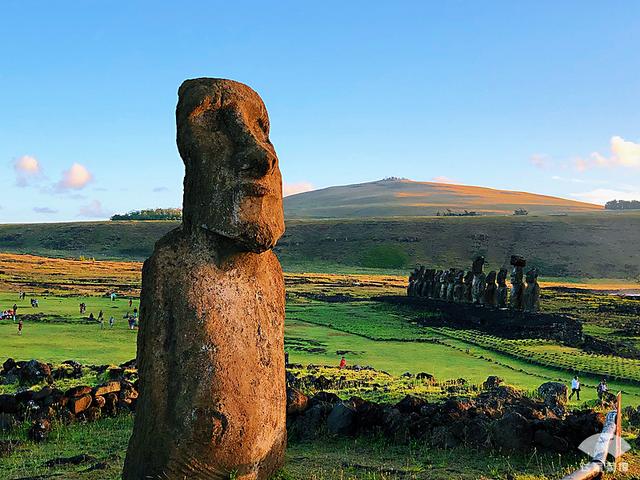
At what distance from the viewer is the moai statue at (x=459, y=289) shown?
45.1 metres

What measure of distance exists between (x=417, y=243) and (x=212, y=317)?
387 feet

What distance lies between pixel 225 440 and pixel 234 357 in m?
0.78

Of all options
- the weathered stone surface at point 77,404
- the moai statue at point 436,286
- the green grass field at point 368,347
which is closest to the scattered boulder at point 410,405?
the weathered stone surface at point 77,404

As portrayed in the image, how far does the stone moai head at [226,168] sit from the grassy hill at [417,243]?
97.5 metres

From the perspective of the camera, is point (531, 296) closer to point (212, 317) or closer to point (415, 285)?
point (415, 285)

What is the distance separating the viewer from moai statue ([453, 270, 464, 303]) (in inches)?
1775

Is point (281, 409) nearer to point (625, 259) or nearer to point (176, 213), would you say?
point (625, 259)

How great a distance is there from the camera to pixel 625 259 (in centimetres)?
10869

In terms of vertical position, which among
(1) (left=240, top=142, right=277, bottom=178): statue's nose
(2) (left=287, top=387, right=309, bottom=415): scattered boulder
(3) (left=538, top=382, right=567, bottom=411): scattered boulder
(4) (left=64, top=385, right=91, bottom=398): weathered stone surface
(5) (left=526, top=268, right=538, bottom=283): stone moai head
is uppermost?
(1) (left=240, top=142, right=277, bottom=178): statue's nose

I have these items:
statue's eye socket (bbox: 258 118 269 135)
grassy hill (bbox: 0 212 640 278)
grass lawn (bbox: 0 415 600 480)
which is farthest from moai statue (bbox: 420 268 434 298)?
grassy hill (bbox: 0 212 640 278)

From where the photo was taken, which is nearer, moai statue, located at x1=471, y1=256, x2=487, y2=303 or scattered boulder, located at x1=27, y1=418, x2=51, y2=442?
scattered boulder, located at x1=27, y1=418, x2=51, y2=442

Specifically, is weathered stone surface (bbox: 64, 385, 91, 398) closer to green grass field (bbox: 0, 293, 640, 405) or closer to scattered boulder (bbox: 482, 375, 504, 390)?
scattered boulder (bbox: 482, 375, 504, 390)

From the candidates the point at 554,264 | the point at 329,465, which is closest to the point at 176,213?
the point at 554,264

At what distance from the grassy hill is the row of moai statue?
180ft
